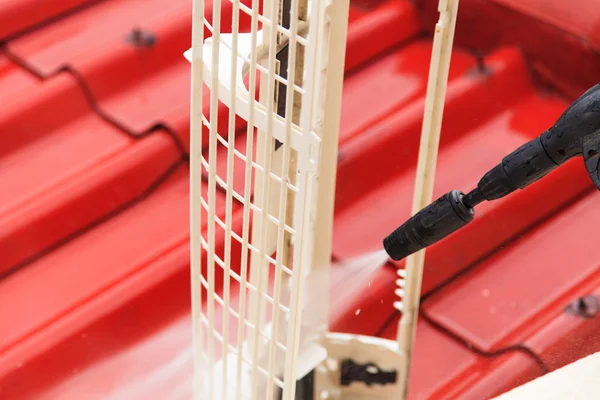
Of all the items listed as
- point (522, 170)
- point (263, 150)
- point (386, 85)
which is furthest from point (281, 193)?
point (386, 85)

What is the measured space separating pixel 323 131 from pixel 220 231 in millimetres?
371

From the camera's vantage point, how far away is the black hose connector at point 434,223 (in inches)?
35.5

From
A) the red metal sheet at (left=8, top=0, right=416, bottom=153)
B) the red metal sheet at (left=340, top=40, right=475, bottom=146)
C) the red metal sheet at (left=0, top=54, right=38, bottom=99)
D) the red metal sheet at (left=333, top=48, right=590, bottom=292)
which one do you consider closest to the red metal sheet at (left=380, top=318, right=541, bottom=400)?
the red metal sheet at (left=333, top=48, right=590, bottom=292)

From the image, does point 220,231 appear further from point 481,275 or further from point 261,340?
point 481,275

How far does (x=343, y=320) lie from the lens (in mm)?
1373

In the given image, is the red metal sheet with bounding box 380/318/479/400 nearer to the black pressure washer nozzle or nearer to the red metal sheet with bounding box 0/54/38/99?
the black pressure washer nozzle

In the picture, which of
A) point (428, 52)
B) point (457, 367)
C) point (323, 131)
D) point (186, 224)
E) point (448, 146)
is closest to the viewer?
point (323, 131)

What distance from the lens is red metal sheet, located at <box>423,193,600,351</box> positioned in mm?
1383

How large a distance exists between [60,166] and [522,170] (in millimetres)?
906

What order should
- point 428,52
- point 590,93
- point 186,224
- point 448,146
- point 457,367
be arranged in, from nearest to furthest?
point 590,93 < point 457,367 < point 186,224 < point 448,146 < point 428,52

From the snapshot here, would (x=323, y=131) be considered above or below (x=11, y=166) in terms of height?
below

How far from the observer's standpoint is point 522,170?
33.3 inches

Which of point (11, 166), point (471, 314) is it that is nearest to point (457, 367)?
point (471, 314)

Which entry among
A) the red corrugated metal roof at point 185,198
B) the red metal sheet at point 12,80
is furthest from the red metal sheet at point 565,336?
the red metal sheet at point 12,80
